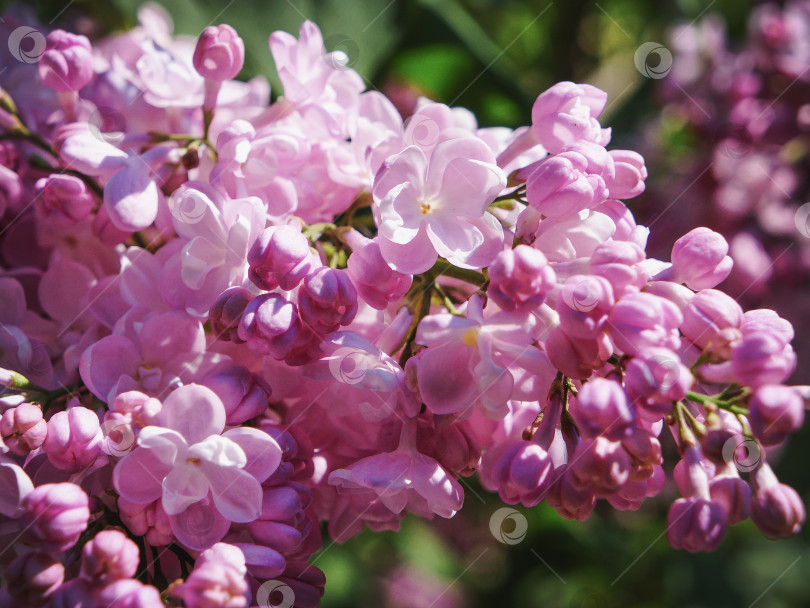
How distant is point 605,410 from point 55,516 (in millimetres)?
487

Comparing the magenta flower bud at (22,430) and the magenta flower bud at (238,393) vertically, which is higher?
the magenta flower bud at (238,393)

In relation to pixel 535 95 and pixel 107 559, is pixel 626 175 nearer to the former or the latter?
pixel 107 559

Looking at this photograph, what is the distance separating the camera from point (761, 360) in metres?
0.66

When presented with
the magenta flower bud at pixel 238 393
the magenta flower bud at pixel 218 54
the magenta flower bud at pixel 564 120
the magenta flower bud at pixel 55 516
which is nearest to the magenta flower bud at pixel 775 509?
the magenta flower bud at pixel 564 120

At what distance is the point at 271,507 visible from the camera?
752 millimetres

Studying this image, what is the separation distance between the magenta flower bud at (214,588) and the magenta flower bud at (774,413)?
18.0 inches

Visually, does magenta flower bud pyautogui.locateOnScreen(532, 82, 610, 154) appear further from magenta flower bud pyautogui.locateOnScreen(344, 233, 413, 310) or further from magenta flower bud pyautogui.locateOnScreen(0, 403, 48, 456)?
magenta flower bud pyautogui.locateOnScreen(0, 403, 48, 456)

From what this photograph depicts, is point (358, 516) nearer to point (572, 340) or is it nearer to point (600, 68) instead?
point (572, 340)

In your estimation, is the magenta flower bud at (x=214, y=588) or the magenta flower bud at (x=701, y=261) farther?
the magenta flower bud at (x=701, y=261)

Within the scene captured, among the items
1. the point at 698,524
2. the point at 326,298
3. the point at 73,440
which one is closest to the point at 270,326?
the point at 326,298

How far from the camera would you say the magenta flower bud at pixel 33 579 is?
67cm

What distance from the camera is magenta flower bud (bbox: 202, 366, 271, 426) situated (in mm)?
764

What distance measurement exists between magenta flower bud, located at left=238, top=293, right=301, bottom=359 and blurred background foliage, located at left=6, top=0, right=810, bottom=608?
2.65 feet

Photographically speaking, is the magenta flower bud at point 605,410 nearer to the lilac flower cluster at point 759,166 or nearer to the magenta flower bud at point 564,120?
the magenta flower bud at point 564,120
